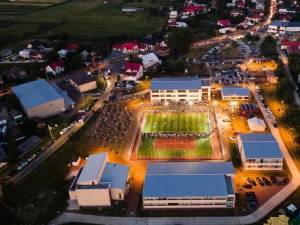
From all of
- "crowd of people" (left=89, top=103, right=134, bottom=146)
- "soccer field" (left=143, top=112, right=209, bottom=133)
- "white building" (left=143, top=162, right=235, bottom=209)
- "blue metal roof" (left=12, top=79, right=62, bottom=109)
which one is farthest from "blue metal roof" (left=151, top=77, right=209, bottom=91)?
"white building" (left=143, top=162, right=235, bottom=209)

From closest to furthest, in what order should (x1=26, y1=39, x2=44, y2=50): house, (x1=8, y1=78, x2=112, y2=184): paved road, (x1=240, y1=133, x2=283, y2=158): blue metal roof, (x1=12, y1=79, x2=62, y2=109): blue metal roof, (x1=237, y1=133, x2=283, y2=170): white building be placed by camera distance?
(x1=237, y1=133, x2=283, y2=170): white building, (x1=240, y1=133, x2=283, y2=158): blue metal roof, (x1=8, y1=78, x2=112, y2=184): paved road, (x1=12, y1=79, x2=62, y2=109): blue metal roof, (x1=26, y1=39, x2=44, y2=50): house

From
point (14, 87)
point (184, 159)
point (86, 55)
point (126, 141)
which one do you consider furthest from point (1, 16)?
point (184, 159)

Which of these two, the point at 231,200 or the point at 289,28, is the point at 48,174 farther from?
the point at 289,28

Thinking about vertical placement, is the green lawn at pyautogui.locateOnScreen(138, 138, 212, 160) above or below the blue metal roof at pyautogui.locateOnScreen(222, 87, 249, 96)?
below

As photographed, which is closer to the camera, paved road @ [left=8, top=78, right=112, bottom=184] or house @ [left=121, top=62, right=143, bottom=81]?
paved road @ [left=8, top=78, right=112, bottom=184]

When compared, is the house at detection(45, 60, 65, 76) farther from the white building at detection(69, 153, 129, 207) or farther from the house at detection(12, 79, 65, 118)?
the white building at detection(69, 153, 129, 207)

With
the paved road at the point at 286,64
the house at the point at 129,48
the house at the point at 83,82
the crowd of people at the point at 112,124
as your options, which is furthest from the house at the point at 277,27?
the crowd of people at the point at 112,124

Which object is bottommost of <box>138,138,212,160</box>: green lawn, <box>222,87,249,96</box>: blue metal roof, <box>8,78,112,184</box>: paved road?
<box>8,78,112,184</box>: paved road

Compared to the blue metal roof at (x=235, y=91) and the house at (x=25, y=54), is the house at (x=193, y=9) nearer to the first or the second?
the house at (x=25, y=54)
